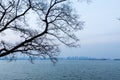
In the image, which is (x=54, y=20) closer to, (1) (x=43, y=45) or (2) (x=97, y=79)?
(1) (x=43, y=45)

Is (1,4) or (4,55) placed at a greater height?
(1,4)

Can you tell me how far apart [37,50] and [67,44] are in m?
1.19

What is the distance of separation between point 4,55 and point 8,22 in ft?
4.41

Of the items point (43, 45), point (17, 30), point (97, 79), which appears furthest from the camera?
point (97, 79)

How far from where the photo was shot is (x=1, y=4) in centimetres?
963

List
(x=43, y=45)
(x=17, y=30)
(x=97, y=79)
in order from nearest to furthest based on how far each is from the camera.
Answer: (x=43, y=45), (x=17, y=30), (x=97, y=79)

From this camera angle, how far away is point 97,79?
5462 cm

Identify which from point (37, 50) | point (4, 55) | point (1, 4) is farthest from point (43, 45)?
point (1, 4)

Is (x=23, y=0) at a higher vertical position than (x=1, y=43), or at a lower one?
higher

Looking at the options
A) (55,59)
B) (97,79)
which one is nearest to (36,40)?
(55,59)

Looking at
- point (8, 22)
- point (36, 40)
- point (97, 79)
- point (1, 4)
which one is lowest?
point (97, 79)

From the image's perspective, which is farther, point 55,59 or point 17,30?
point 17,30

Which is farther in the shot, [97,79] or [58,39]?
[97,79]

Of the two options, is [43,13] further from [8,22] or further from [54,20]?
[8,22]
